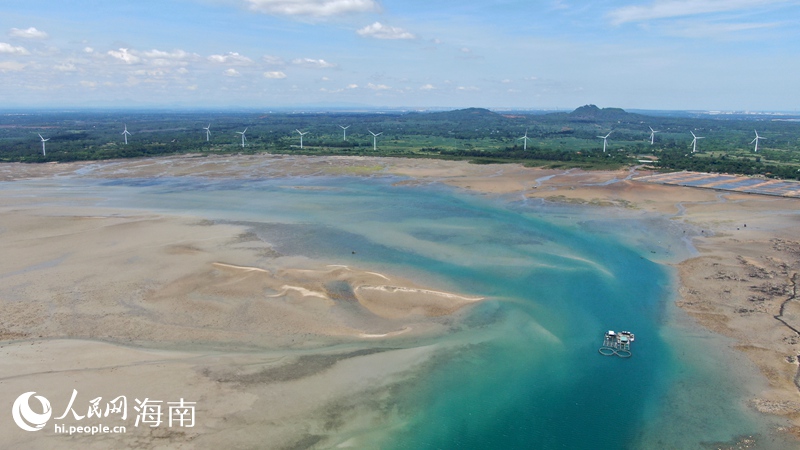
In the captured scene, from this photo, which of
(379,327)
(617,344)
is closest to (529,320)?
(617,344)

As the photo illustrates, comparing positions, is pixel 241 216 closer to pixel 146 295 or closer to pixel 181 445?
pixel 146 295

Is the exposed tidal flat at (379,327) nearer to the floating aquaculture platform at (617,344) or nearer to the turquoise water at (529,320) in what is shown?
the turquoise water at (529,320)

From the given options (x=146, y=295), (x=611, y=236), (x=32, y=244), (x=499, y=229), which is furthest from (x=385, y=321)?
(x=32, y=244)

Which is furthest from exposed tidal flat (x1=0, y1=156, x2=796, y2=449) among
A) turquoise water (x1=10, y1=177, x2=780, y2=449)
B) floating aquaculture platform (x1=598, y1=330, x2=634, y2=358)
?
floating aquaculture platform (x1=598, y1=330, x2=634, y2=358)

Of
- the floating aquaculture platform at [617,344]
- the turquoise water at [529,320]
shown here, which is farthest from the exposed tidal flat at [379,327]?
the floating aquaculture platform at [617,344]

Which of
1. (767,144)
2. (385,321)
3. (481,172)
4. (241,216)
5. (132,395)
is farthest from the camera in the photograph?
(767,144)

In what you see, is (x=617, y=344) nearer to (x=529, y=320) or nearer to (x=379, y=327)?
(x=529, y=320)
